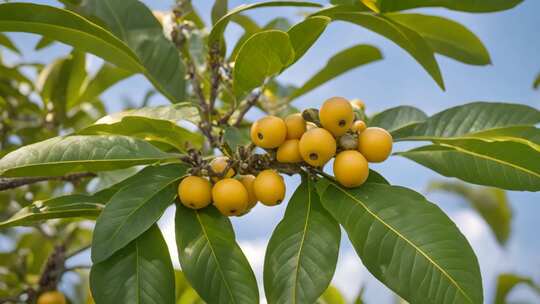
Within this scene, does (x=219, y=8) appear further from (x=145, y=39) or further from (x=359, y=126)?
(x=359, y=126)

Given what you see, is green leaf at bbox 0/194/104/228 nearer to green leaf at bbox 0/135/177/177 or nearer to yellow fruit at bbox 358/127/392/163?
green leaf at bbox 0/135/177/177

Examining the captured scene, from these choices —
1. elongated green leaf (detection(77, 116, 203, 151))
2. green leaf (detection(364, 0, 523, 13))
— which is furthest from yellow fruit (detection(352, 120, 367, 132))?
elongated green leaf (detection(77, 116, 203, 151))

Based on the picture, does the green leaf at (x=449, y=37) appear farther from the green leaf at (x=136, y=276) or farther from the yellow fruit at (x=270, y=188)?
the green leaf at (x=136, y=276)

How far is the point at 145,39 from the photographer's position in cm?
247

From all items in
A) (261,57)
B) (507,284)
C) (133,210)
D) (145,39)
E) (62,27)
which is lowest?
(507,284)

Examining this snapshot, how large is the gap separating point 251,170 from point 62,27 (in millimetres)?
809

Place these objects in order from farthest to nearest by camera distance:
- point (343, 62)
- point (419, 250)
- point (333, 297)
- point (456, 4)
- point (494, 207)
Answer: point (494, 207)
point (333, 297)
point (343, 62)
point (456, 4)
point (419, 250)

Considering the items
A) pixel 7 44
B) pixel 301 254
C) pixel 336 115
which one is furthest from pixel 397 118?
pixel 7 44

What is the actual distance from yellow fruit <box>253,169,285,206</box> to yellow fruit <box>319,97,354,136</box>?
0.21m

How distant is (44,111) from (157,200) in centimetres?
205

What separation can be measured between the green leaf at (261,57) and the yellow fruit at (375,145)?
0.33m

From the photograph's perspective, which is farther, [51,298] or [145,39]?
[51,298]

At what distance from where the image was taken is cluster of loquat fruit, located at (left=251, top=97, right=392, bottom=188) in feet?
5.61

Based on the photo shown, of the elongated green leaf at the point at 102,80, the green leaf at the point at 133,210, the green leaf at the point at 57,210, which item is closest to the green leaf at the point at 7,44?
the elongated green leaf at the point at 102,80
